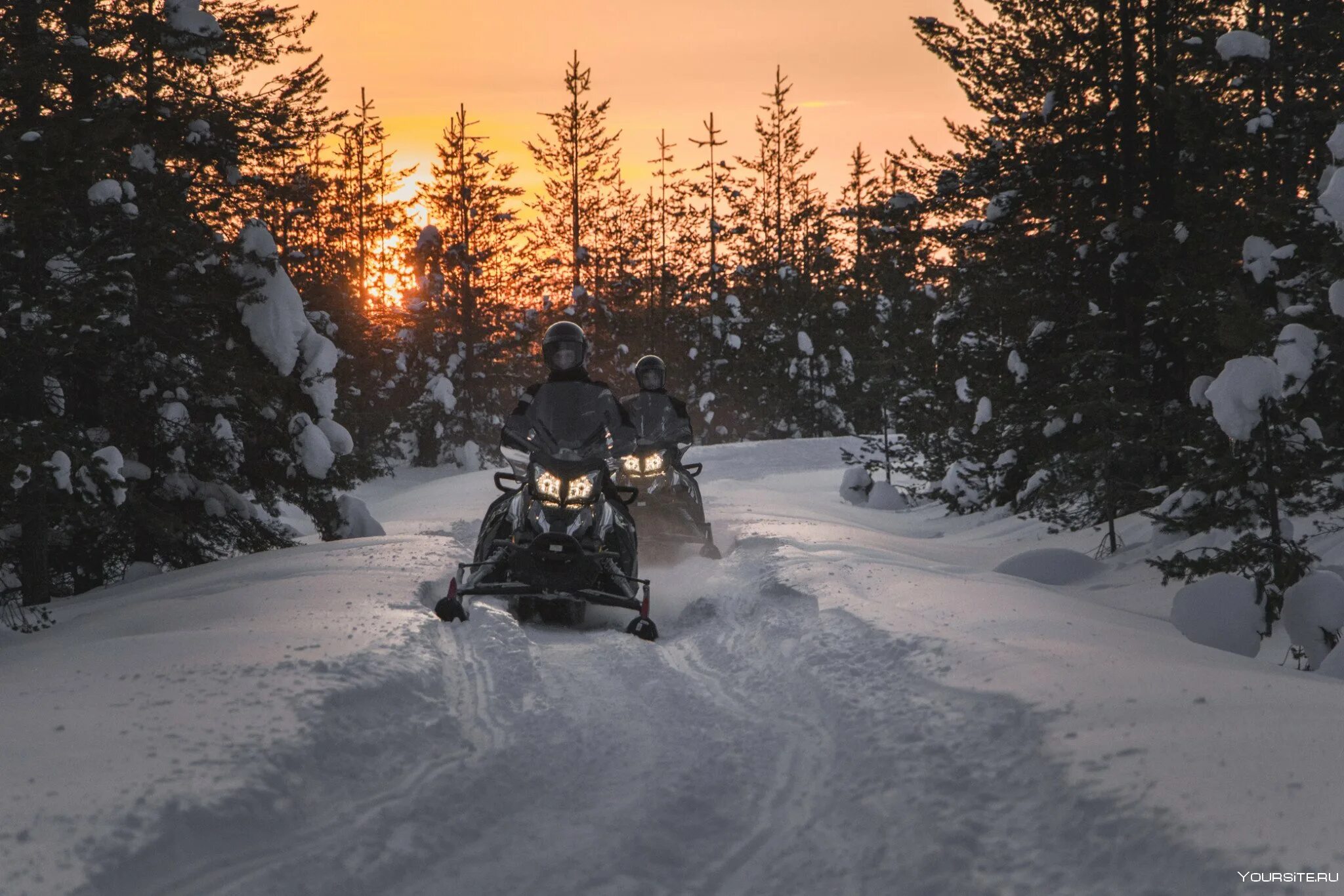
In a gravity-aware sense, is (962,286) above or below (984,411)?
above

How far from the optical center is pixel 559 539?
314 inches

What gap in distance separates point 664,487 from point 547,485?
4038 millimetres

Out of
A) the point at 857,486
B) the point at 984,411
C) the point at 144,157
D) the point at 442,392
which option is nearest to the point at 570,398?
the point at 144,157

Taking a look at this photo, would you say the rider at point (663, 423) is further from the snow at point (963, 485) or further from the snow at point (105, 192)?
the snow at point (963, 485)

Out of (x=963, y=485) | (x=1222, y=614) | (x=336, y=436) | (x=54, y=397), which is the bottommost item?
(x=1222, y=614)

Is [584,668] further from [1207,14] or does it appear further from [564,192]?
[564,192]

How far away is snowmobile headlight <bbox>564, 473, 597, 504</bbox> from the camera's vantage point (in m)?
8.41

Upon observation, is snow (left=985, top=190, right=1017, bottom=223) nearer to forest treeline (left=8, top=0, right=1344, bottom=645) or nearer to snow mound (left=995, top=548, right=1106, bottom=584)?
forest treeline (left=8, top=0, right=1344, bottom=645)

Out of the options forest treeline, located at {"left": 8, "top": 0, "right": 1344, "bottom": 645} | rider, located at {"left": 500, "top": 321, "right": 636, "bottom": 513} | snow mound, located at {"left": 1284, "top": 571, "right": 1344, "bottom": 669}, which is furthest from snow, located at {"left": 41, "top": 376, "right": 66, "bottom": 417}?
snow mound, located at {"left": 1284, "top": 571, "right": 1344, "bottom": 669}

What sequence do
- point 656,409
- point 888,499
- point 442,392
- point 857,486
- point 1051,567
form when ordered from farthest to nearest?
point 442,392, point 857,486, point 888,499, point 656,409, point 1051,567

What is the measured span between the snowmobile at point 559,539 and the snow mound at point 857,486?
1635 cm

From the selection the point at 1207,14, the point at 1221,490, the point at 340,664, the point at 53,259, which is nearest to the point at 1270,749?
the point at 340,664

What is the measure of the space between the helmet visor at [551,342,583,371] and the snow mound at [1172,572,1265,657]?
5.30 metres

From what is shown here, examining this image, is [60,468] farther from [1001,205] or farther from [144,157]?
[1001,205]
